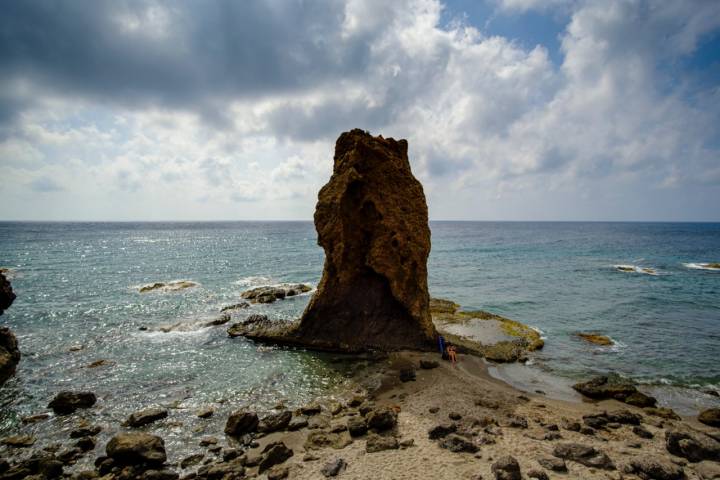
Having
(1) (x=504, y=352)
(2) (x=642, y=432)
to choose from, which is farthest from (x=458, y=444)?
(1) (x=504, y=352)

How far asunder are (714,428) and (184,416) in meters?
25.2

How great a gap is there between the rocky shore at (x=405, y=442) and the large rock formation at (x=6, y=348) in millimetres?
6204

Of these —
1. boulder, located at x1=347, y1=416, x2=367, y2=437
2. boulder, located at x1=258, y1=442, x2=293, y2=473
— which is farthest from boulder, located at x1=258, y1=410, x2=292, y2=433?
boulder, located at x1=347, y1=416, x2=367, y2=437

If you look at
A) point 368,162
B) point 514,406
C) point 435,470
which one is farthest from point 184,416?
point 368,162

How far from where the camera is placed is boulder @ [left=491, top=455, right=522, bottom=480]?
11.4 metres

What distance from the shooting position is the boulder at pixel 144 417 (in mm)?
16312

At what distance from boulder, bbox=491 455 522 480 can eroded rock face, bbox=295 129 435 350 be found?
12625 mm

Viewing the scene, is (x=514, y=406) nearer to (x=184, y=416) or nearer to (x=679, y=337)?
(x=184, y=416)

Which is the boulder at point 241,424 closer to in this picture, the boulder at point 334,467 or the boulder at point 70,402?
the boulder at point 334,467

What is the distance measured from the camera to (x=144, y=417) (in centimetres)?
1648

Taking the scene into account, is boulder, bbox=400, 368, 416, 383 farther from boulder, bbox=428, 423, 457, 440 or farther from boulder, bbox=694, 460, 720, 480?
boulder, bbox=694, 460, 720, 480

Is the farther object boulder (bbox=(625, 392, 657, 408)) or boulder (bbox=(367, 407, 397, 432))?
boulder (bbox=(625, 392, 657, 408))

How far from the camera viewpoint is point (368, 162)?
24891 millimetres

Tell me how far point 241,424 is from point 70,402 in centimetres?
935
